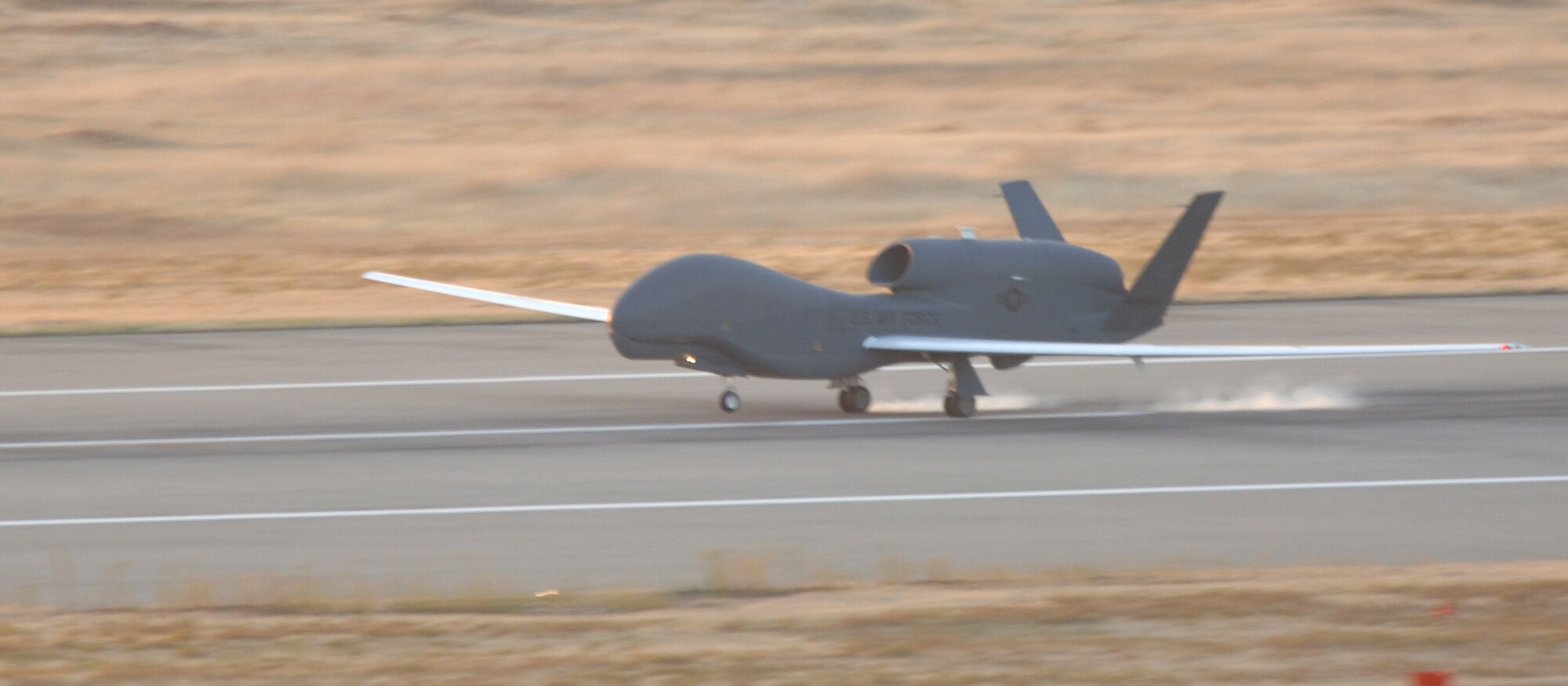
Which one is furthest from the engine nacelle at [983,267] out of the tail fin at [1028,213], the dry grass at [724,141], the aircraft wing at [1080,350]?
the dry grass at [724,141]

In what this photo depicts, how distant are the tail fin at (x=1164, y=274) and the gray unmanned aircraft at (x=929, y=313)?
0.01 metres

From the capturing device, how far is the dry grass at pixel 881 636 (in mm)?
10258

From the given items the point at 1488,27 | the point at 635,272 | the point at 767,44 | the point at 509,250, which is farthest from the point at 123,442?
the point at 1488,27

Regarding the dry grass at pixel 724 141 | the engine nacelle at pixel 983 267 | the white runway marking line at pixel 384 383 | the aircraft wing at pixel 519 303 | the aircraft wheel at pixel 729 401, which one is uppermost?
the engine nacelle at pixel 983 267

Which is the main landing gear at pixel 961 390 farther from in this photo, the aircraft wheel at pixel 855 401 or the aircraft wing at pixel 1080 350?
the aircraft wheel at pixel 855 401

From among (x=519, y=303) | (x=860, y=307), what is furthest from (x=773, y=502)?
(x=519, y=303)

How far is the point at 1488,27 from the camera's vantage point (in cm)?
8850

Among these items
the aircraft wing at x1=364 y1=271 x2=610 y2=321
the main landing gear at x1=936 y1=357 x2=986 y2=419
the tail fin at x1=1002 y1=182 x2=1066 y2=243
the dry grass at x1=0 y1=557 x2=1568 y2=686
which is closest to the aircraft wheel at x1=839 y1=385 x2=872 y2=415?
the main landing gear at x1=936 y1=357 x2=986 y2=419

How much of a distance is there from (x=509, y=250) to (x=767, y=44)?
36.4 m

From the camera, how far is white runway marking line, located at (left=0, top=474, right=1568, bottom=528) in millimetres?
16875

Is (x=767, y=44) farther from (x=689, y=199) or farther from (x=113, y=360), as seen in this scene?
(x=113, y=360)

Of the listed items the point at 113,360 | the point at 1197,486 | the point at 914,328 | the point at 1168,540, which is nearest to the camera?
the point at 1168,540

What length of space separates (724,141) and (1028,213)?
44096mm

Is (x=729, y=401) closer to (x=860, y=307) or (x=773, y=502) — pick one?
(x=860, y=307)
